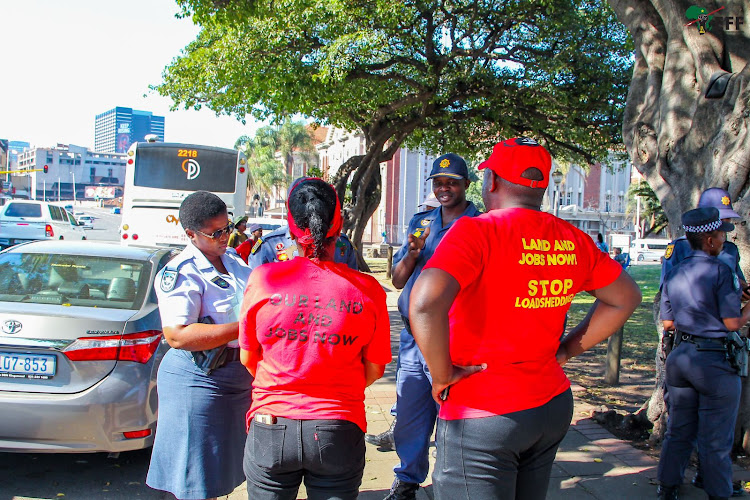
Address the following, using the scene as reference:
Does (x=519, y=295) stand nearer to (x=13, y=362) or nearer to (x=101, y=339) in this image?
(x=101, y=339)

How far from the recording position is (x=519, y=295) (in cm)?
214

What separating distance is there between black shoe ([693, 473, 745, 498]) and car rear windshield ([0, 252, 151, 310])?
12.8 feet

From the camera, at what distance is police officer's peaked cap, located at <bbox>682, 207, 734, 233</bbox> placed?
12.3 feet

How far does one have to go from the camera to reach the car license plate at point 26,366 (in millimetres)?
3791

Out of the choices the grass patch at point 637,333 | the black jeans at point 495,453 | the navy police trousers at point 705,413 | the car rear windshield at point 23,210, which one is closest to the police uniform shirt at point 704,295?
the navy police trousers at point 705,413

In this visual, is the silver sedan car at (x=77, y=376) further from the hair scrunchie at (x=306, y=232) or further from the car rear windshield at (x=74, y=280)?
the hair scrunchie at (x=306, y=232)

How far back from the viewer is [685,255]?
441cm

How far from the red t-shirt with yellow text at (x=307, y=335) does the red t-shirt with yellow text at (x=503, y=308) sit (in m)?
0.33

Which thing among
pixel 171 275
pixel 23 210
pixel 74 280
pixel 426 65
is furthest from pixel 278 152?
pixel 171 275

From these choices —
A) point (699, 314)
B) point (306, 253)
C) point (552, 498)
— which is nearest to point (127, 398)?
point (306, 253)

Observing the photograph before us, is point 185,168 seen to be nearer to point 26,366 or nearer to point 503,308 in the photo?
point 26,366

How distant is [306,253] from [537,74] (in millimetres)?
14687

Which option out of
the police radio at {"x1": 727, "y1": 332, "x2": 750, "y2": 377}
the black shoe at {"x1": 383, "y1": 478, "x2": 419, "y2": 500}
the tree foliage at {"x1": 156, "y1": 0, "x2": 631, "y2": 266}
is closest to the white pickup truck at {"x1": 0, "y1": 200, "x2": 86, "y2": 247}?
the tree foliage at {"x1": 156, "y1": 0, "x2": 631, "y2": 266}

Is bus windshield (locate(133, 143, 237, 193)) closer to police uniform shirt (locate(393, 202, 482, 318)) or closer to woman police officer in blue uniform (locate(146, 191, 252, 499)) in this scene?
police uniform shirt (locate(393, 202, 482, 318))
